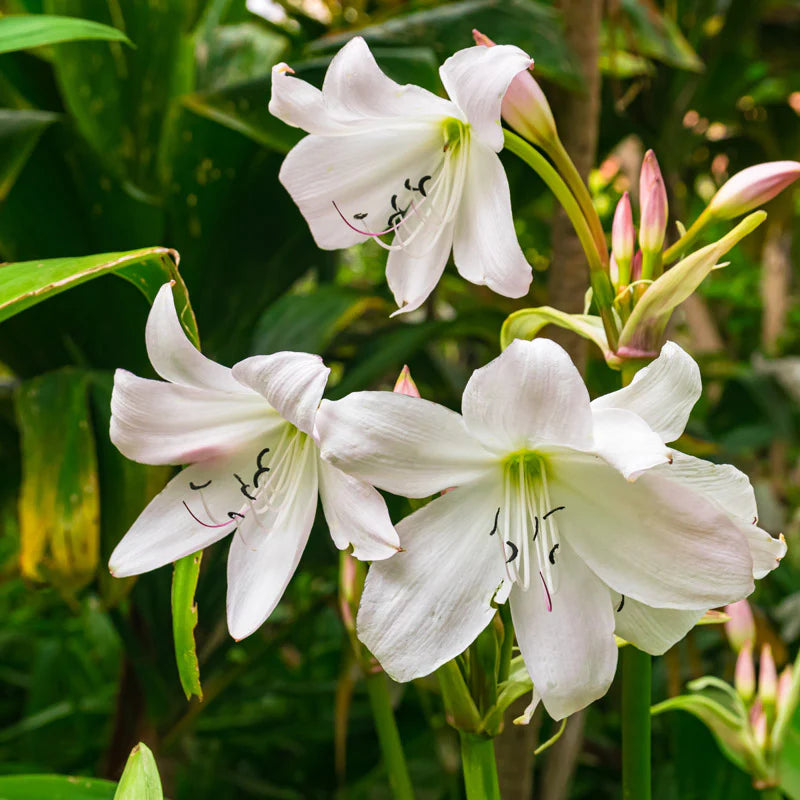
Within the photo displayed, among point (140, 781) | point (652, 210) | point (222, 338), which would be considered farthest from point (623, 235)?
point (222, 338)

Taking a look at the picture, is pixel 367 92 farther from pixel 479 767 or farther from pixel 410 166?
pixel 479 767

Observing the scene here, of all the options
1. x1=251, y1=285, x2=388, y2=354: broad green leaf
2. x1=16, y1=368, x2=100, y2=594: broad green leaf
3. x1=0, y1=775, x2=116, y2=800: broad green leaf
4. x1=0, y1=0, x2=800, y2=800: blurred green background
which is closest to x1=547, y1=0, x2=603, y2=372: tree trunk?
x1=0, y1=0, x2=800, y2=800: blurred green background

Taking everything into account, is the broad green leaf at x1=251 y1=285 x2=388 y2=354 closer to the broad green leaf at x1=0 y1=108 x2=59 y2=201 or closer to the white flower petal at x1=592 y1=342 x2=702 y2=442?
the broad green leaf at x1=0 y1=108 x2=59 y2=201

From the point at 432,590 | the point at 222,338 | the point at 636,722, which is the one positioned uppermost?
the point at 432,590

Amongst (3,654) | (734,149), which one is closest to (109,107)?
(3,654)

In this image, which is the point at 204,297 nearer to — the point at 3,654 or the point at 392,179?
the point at 392,179

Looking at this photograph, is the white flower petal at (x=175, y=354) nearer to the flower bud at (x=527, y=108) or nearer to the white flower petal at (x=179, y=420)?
the white flower petal at (x=179, y=420)
